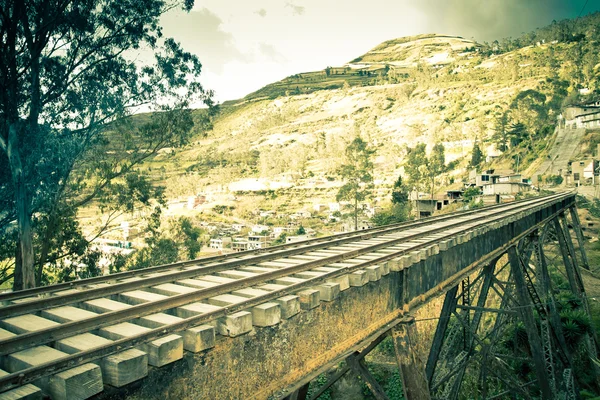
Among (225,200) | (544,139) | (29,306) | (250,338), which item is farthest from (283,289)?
(225,200)

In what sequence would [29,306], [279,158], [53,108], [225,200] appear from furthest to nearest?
[279,158] < [225,200] < [53,108] < [29,306]

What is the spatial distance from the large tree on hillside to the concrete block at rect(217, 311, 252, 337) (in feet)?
37.9

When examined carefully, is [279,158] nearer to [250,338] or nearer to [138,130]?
[138,130]

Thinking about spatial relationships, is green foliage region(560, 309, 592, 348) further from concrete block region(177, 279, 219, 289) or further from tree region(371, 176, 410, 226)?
tree region(371, 176, 410, 226)

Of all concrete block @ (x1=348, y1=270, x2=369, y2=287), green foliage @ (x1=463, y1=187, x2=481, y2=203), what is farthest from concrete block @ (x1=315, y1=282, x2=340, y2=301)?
green foliage @ (x1=463, y1=187, x2=481, y2=203)

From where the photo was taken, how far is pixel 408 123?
379 feet

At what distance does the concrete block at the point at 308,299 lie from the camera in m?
3.33

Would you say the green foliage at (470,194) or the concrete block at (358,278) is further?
the green foliage at (470,194)

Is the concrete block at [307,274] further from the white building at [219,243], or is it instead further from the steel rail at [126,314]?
the white building at [219,243]

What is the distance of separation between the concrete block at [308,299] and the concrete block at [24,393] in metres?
1.95

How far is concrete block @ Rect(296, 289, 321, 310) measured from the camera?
3.33 m

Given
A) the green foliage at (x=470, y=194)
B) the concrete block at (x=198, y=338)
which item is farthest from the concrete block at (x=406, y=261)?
the green foliage at (x=470, y=194)

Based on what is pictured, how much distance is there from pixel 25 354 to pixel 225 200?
85.8 m

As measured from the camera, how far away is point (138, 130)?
17547 mm
